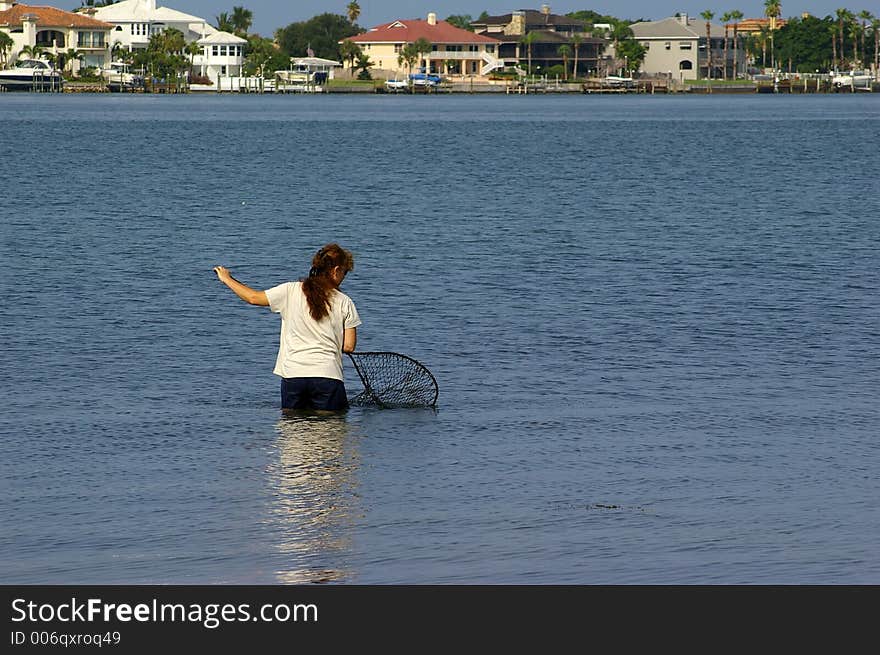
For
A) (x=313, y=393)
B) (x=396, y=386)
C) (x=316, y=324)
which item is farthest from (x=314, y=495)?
(x=396, y=386)

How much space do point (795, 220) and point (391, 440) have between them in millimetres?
30529

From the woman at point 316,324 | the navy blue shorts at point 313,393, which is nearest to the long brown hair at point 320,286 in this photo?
the woman at point 316,324

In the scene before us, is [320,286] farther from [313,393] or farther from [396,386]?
[396,386]

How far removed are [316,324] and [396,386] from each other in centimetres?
208

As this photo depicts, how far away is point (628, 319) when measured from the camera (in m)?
22.2

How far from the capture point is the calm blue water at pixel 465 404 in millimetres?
10461

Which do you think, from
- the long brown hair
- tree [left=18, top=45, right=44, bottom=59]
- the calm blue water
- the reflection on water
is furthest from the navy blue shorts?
tree [left=18, top=45, right=44, bottom=59]

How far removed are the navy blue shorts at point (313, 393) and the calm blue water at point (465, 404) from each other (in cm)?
23

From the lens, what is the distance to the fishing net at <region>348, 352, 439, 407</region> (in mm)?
15305

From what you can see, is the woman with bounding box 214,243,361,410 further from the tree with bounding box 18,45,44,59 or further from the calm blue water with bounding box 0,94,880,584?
the tree with bounding box 18,45,44,59

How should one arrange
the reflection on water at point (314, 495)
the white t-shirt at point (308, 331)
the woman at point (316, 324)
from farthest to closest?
1. the white t-shirt at point (308, 331)
2. the woman at point (316, 324)
3. the reflection on water at point (314, 495)

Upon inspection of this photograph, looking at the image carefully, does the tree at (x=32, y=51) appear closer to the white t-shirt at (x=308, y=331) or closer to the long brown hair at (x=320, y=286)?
the white t-shirt at (x=308, y=331)

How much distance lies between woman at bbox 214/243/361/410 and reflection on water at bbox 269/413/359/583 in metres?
0.39

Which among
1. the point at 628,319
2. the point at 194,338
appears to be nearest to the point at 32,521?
the point at 194,338
